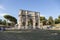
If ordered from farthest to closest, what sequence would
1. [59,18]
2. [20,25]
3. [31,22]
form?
[59,18]
[31,22]
[20,25]

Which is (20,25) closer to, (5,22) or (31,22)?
(31,22)

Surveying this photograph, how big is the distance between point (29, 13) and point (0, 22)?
113 ft

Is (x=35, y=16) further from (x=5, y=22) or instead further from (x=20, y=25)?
(x=5, y=22)

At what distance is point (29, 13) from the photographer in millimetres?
101125

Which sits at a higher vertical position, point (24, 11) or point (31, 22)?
point (24, 11)

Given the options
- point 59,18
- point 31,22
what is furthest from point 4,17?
point 59,18

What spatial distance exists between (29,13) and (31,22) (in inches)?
296

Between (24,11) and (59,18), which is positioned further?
(59,18)

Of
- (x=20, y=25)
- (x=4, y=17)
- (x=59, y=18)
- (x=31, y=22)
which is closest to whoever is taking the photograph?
(x=20, y=25)

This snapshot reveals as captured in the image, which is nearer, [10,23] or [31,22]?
[31,22]

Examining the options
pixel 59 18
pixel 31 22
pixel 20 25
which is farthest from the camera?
pixel 59 18

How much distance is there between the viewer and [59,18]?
4530 inches

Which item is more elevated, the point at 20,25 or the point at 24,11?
the point at 24,11

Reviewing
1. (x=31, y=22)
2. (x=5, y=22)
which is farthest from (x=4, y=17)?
(x=31, y=22)
